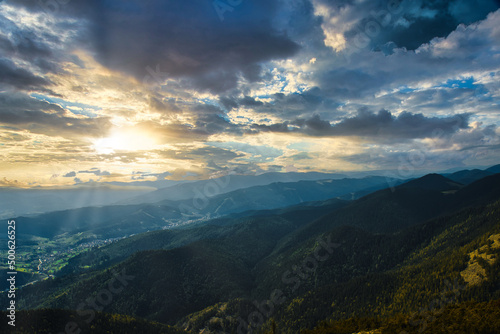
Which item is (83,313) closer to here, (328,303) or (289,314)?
(289,314)

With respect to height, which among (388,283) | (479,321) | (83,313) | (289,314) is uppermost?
(479,321)

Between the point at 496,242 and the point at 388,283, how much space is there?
84378 millimetres

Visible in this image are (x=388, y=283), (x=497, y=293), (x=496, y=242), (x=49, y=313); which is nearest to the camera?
(x=497, y=293)

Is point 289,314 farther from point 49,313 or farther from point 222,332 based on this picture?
point 49,313

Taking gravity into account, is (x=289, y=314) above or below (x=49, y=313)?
below

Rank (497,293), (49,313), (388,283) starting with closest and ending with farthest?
(497,293), (49,313), (388,283)

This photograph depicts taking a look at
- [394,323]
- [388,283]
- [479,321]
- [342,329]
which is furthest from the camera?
[388,283]

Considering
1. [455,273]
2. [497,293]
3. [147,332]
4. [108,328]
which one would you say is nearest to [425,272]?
[455,273]

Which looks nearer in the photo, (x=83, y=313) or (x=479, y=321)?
(x=479, y=321)

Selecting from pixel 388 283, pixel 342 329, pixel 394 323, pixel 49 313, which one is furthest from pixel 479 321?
pixel 49 313

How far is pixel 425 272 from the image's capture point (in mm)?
182125

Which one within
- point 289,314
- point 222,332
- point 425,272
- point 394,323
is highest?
point 394,323

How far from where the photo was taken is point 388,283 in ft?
620

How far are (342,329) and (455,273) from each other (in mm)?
111192
